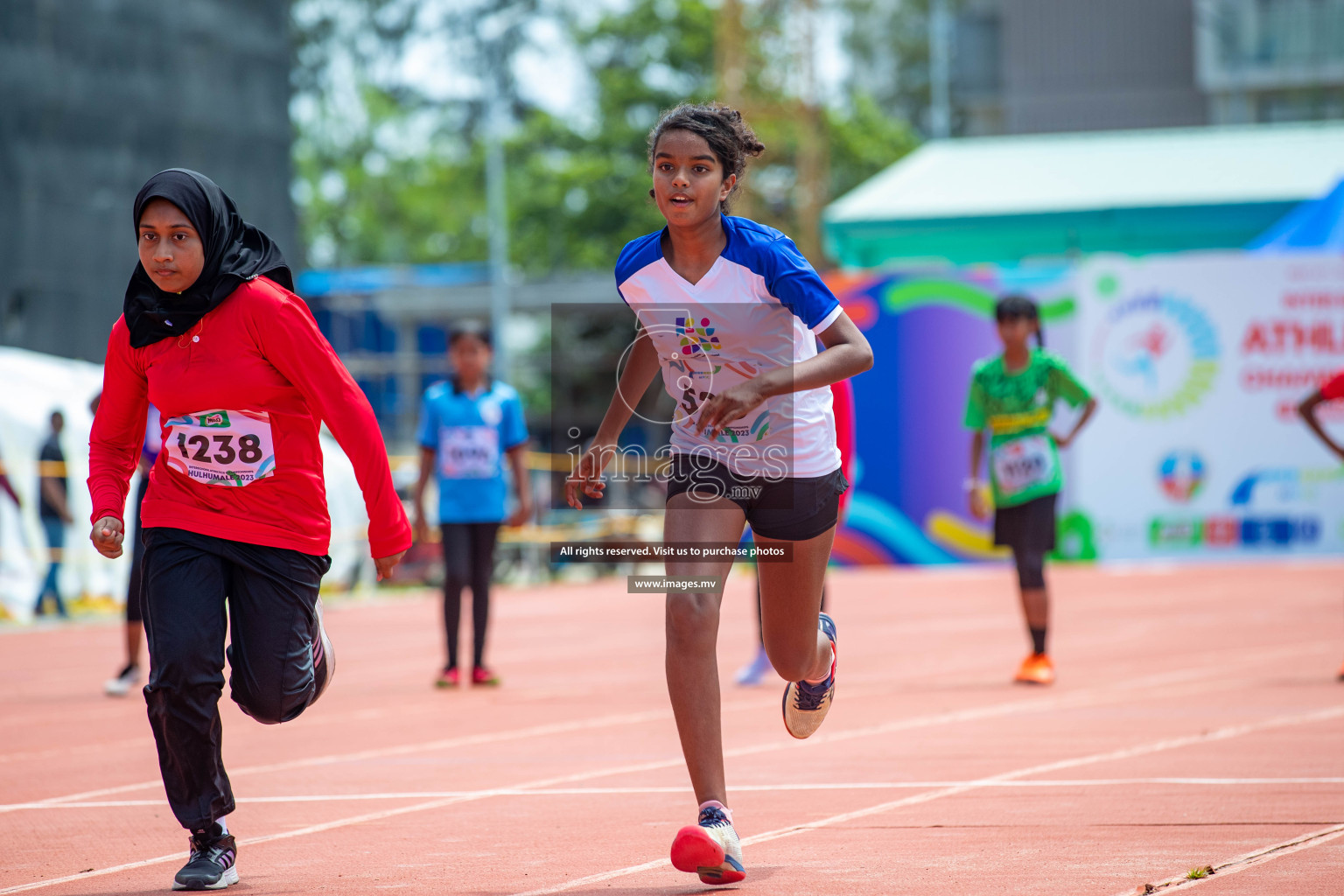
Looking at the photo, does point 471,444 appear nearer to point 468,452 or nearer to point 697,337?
point 468,452

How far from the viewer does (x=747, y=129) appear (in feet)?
15.7

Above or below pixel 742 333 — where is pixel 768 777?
below

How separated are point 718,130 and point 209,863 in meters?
2.50

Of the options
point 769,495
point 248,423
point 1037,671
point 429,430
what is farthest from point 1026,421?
point 248,423

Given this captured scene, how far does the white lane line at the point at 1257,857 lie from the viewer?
13.9 ft

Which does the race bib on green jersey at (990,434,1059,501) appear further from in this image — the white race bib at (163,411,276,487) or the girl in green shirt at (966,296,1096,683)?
the white race bib at (163,411,276,487)

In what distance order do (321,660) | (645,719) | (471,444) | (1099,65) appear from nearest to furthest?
(321,660) < (645,719) < (471,444) < (1099,65)

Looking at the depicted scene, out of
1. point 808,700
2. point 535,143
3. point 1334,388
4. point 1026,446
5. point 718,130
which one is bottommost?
point 808,700

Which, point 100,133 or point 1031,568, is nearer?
point 1031,568

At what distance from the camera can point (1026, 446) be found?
9.43 meters

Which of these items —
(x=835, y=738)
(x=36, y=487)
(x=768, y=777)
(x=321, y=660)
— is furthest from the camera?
(x=36, y=487)

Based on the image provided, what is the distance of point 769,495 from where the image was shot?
462cm

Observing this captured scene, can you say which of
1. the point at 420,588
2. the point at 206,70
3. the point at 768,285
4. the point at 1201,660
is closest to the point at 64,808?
the point at 768,285

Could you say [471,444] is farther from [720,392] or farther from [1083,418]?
[720,392]
